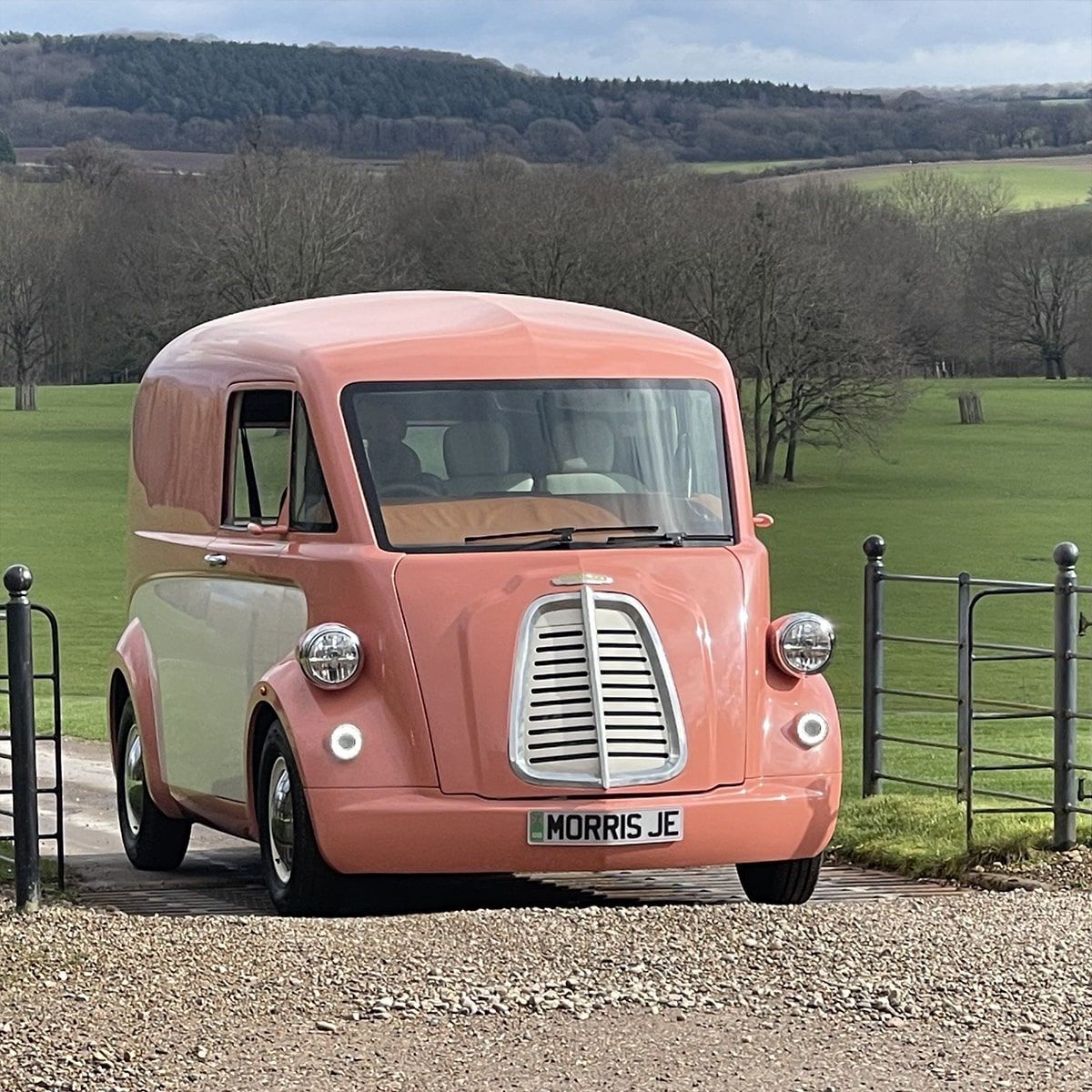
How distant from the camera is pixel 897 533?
268 feet

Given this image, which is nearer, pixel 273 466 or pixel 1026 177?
pixel 273 466

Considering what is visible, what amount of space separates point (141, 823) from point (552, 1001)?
5256mm

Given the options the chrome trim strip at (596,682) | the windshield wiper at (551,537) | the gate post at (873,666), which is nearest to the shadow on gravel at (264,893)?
the chrome trim strip at (596,682)

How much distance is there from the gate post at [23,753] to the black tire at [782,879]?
10.5ft

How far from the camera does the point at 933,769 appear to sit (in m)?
18.1

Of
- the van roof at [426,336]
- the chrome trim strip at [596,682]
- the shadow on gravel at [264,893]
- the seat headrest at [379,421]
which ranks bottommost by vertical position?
the shadow on gravel at [264,893]

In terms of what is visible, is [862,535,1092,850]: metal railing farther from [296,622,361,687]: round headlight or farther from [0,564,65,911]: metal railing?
[0,564,65,911]: metal railing

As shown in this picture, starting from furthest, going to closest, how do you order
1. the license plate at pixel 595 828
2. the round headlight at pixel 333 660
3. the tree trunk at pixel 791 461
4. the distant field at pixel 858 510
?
the tree trunk at pixel 791 461 < the distant field at pixel 858 510 < the round headlight at pixel 333 660 < the license plate at pixel 595 828

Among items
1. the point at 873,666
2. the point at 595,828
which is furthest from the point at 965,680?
the point at 595,828

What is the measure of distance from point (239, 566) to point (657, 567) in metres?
2.13

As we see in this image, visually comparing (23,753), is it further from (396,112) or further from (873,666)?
(396,112)

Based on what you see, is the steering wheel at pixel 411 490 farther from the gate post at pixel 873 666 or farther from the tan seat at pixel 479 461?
the gate post at pixel 873 666

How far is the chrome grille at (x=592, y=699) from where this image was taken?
923 cm

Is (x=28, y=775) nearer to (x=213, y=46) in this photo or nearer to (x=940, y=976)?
(x=940, y=976)
